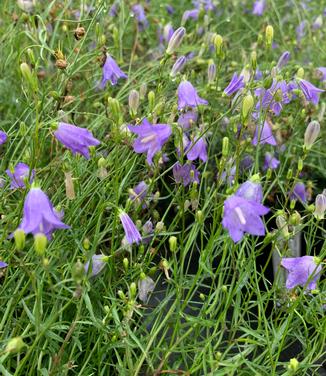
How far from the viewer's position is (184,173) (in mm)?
1603

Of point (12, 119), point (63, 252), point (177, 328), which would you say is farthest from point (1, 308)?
point (12, 119)

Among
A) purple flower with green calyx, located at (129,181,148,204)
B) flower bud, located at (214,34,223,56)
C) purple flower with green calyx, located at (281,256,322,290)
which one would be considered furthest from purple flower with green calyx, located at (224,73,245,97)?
purple flower with green calyx, located at (281,256,322,290)

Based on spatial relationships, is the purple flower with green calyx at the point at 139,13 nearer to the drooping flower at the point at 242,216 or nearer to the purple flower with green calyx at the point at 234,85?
the purple flower with green calyx at the point at 234,85

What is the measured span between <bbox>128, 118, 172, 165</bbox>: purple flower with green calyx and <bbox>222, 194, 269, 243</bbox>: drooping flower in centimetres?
24

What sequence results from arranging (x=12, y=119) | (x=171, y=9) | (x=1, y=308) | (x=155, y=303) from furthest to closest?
(x=171, y=9), (x=12, y=119), (x=155, y=303), (x=1, y=308)

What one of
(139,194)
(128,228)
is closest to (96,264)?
(128,228)

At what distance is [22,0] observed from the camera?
6.59 feet

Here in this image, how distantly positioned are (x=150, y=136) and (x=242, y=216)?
1.02 feet

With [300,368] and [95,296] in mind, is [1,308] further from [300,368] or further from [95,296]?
[300,368]

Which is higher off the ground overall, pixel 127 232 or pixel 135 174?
pixel 127 232

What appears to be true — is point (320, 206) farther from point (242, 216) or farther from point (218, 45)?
point (218, 45)

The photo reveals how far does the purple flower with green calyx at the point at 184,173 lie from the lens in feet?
5.15

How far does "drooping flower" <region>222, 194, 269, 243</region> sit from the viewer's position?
120cm

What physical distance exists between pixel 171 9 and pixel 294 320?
216 centimetres
